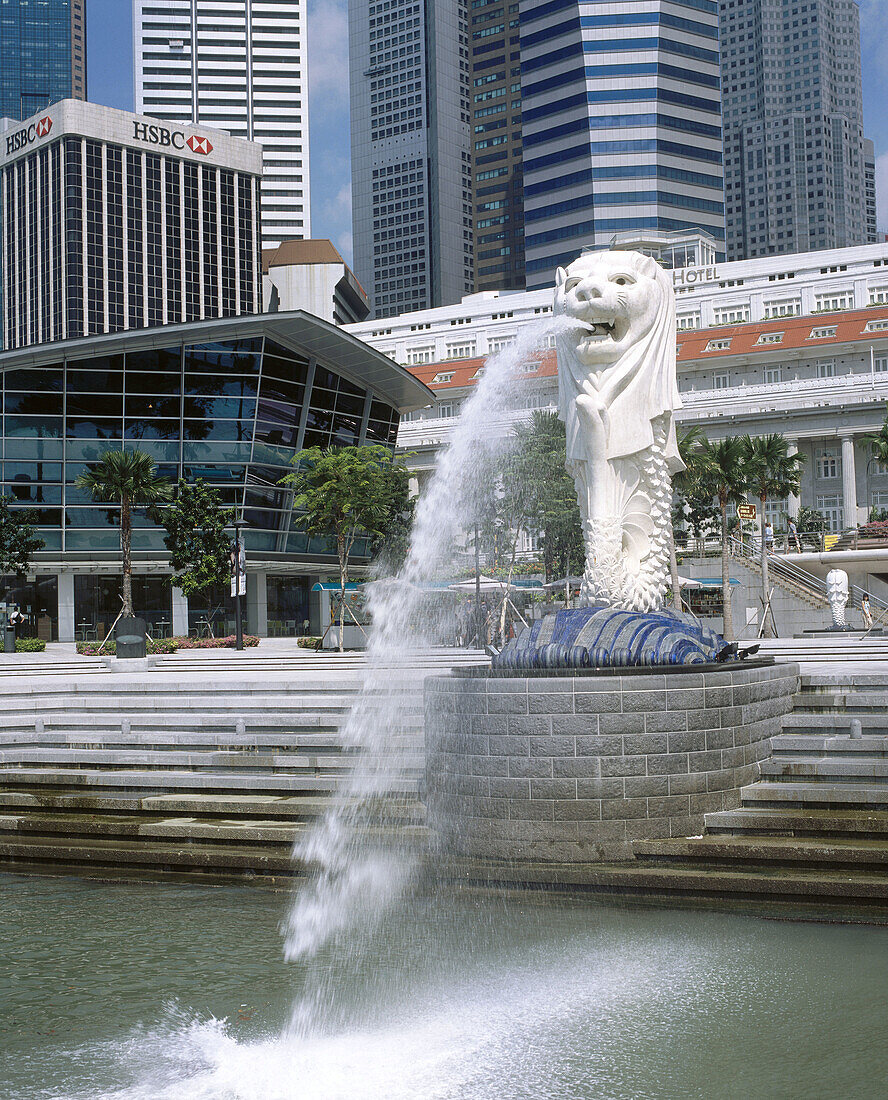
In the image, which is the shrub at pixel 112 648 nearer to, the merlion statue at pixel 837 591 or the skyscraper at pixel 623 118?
the merlion statue at pixel 837 591

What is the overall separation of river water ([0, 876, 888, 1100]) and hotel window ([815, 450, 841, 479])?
63.6m

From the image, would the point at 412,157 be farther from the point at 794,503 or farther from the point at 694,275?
the point at 794,503

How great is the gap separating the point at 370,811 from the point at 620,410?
6.31 metres

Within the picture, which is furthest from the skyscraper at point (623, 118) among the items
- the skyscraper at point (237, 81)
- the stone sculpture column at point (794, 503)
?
the stone sculpture column at point (794, 503)

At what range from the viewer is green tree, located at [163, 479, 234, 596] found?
1778 inches

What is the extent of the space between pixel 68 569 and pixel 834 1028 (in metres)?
54.0

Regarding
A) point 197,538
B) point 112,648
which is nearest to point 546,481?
point 197,538

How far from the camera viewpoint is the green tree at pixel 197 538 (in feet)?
148

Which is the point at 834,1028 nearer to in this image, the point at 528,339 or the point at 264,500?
the point at 528,339

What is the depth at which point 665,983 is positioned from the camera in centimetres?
841

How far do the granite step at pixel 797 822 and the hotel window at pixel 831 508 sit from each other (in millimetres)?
60498

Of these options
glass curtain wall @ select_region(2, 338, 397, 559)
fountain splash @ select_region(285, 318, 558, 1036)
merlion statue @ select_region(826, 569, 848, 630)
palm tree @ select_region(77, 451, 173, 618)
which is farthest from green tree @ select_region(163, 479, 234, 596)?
fountain splash @ select_region(285, 318, 558, 1036)

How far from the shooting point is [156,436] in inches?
2213

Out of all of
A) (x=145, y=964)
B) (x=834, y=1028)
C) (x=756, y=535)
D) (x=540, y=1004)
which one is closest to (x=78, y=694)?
(x=145, y=964)
